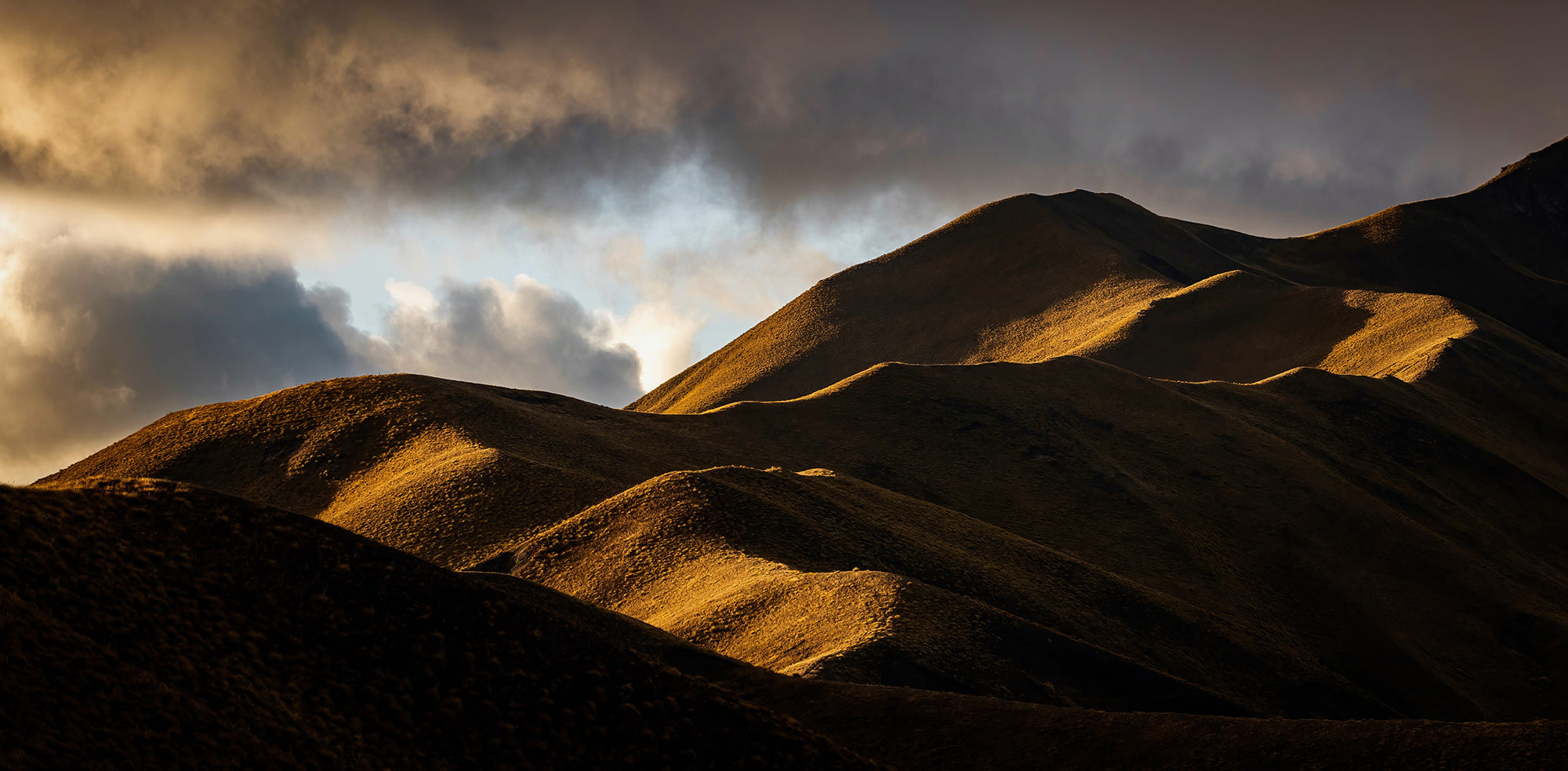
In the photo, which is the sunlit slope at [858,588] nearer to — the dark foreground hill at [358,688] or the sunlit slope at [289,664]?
the dark foreground hill at [358,688]

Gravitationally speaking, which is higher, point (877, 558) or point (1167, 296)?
point (1167, 296)

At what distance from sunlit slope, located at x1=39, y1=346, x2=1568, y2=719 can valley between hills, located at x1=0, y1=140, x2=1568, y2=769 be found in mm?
264

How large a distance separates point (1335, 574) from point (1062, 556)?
65.7 feet

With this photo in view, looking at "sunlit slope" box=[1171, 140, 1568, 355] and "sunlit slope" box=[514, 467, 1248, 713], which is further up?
"sunlit slope" box=[1171, 140, 1568, 355]

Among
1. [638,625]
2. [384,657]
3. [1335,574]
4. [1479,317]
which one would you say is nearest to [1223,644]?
[1335,574]

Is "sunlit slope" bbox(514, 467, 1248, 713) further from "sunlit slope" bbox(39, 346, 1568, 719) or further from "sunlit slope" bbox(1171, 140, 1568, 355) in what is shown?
"sunlit slope" bbox(1171, 140, 1568, 355)

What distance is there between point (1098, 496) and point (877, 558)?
1008 inches

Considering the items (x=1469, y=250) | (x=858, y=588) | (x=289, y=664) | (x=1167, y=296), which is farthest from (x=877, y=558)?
(x=1469, y=250)

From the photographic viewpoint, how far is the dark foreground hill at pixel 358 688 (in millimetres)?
14023

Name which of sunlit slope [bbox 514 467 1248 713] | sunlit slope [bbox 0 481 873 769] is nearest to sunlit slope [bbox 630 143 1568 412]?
sunlit slope [bbox 514 467 1248 713]

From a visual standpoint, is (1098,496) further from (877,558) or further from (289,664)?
(289,664)

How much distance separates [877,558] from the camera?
42.2 m

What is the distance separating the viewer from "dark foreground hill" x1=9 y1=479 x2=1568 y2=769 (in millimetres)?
14023

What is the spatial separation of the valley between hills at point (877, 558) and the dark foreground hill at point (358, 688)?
7 centimetres
